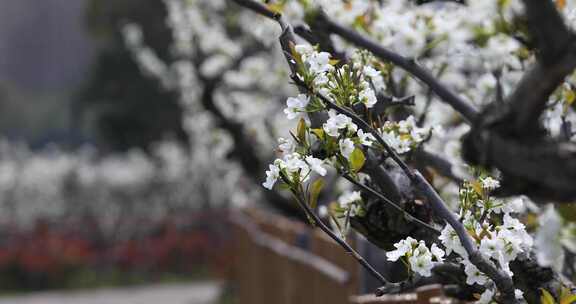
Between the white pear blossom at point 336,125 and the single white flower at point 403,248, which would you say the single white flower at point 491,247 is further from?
the white pear blossom at point 336,125

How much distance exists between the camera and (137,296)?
12.0 m

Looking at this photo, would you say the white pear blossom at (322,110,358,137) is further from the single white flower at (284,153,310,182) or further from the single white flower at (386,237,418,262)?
the single white flower at (386,237,418,262)

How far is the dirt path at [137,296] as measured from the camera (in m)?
11.5

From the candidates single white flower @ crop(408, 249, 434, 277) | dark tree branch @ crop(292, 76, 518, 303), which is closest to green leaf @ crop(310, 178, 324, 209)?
dark tree branch @ crop(292, 76, 518, 303)

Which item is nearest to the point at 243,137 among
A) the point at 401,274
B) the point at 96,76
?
the point at 401,274

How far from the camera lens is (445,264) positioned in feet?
7.72

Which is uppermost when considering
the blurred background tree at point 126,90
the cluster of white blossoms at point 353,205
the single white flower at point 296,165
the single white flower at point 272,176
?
the blurred background tree at point 126,90

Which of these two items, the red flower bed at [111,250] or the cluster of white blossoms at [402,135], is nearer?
the cluster of white blossoms at [402,135]

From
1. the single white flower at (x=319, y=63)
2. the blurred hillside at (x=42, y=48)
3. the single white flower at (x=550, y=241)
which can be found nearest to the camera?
the single white flower at (x=550, y=241)

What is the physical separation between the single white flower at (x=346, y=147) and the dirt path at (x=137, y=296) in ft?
29.7

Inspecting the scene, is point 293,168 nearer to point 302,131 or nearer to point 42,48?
point 302,131

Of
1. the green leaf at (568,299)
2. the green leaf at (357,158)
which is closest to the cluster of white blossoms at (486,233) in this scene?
the green leaf at (568,299)

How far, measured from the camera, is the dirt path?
11.5 m

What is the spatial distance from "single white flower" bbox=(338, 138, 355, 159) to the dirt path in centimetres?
907
